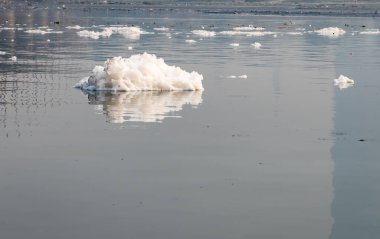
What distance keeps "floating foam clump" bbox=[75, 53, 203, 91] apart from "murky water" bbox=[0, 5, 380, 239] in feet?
2.24

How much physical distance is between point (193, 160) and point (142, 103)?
725 centimetres

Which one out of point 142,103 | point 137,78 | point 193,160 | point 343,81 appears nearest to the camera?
point 193,160

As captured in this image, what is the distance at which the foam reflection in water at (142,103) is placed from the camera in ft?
66.8

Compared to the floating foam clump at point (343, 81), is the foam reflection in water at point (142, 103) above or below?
above

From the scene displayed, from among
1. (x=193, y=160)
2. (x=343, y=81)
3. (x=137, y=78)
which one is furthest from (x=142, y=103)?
(x=343, y=81)

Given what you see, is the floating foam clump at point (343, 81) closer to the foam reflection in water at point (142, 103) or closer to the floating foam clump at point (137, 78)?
the floating foam clump at point (137, 78)

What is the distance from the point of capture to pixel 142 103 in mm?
22562

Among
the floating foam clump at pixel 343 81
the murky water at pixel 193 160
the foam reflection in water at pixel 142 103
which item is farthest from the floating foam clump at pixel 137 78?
the floating foam clump at pixel 343 81

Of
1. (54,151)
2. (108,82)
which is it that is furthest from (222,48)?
(54,151)

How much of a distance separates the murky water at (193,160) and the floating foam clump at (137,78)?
2.24 ft

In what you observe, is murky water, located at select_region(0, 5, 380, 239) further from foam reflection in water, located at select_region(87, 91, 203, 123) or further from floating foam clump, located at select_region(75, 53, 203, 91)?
floating foam clump, located at select_region(75, 53, 203, 91)

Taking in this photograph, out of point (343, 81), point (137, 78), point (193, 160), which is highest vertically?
point (193, 160)

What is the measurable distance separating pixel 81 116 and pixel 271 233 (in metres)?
9.92

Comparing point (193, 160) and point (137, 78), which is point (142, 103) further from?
point (193, 160)
